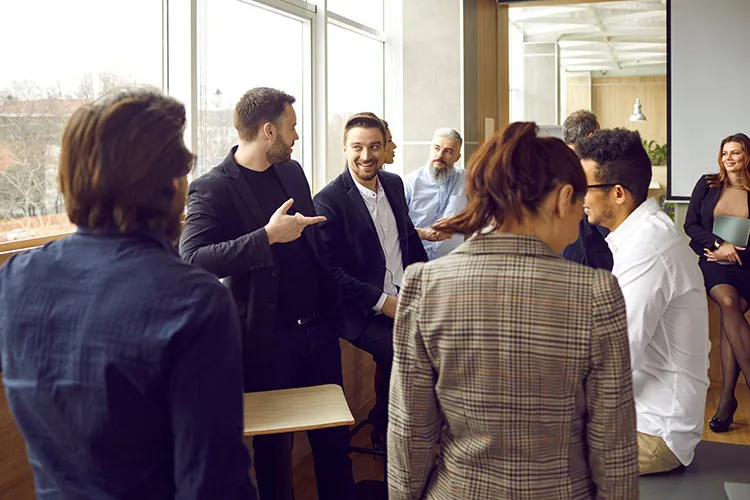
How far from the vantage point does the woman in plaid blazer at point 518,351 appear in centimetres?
139

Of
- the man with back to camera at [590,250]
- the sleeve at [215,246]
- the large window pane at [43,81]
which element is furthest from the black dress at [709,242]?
the large window pane at [43,81]

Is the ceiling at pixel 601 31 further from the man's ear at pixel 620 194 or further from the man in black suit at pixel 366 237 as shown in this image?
the man's ear at pixel 620 194

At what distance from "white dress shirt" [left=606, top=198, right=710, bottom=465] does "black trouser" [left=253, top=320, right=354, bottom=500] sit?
117 centimetres

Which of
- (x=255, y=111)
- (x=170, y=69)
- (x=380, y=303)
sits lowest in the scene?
(x=380, y=303)

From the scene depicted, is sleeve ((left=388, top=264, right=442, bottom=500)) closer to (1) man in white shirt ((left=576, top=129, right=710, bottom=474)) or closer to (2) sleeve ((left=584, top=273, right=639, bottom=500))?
(2) sleeve ((left=584, top=273, right=639, bottom=500))

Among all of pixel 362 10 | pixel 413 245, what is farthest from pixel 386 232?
pixel 362 10

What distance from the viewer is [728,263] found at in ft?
15.2

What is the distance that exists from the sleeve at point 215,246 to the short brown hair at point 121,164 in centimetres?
129

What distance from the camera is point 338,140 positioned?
5.11 meters

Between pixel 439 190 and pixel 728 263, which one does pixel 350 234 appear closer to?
pixel 439 190

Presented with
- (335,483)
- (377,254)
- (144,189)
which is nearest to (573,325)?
(144,189)

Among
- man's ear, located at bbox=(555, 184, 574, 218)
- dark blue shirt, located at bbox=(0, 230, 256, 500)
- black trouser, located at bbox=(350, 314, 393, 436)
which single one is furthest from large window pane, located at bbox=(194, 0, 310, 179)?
dark blue shirt, located at bbox=(0, 230, 256, 500)

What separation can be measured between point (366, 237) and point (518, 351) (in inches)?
85.7

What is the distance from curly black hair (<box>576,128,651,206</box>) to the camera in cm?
230
